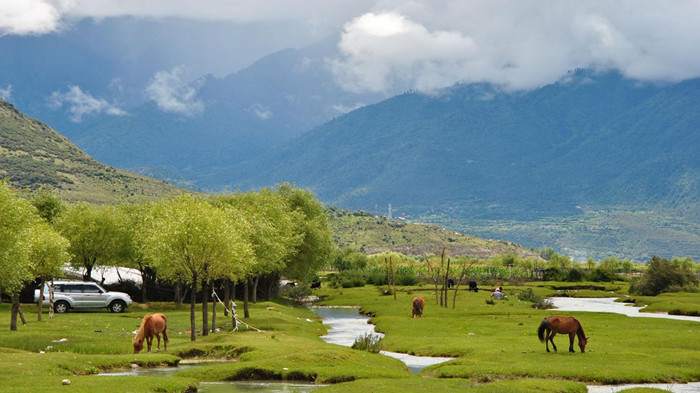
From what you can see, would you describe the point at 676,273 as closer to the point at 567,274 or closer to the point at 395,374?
the point at 567,274

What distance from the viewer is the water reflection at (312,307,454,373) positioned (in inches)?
1854

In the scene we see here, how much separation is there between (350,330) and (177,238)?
870 inches

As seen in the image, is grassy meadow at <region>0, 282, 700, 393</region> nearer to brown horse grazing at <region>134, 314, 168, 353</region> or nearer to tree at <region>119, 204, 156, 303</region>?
brown horse grazing at <region>134, 314, 168, 353</region>

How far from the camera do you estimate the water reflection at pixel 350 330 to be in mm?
47094

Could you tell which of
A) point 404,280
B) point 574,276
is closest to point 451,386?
point 404,280

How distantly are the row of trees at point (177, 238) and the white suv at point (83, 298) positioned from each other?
3.36m

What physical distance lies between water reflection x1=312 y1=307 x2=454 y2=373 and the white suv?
20.1 meters

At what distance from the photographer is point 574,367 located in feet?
128

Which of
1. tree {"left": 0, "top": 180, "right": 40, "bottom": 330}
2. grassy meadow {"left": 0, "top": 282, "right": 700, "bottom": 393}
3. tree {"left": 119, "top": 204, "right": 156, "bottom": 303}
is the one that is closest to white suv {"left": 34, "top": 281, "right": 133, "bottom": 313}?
grassy meadow {"left": 0, "top": 282, "right": 700, "bottom": 393}

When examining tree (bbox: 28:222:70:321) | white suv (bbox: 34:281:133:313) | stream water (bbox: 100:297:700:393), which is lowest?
stream water (bbox: 100:297:700:393)

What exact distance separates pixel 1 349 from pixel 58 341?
16.8ft

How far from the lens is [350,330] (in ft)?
220

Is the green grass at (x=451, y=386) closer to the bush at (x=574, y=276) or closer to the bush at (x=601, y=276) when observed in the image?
the bush at (x=574, y=276)

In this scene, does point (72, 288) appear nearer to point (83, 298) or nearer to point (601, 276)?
point (83, 298)
